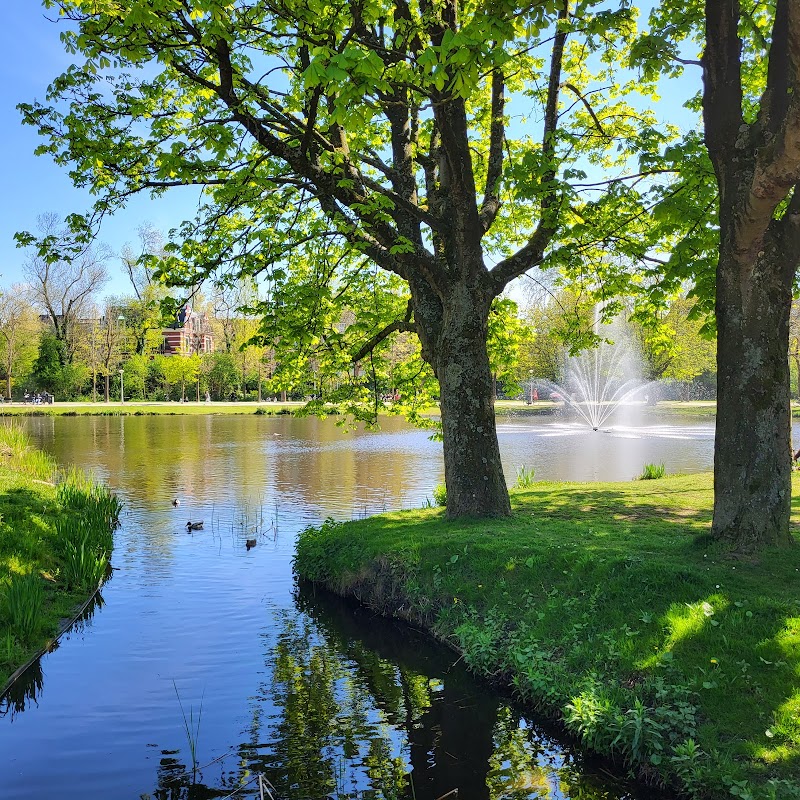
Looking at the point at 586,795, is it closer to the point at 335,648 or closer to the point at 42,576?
the point at 335,648

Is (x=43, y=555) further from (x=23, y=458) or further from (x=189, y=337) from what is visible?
(x=189, y=337)

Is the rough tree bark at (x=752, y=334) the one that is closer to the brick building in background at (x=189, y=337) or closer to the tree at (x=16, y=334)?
the tree at (x=16, y=334)

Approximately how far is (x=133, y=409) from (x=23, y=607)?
5451cm

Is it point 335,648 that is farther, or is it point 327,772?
point 335,648

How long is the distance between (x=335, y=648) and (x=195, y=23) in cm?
787

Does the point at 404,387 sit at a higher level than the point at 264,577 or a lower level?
higher

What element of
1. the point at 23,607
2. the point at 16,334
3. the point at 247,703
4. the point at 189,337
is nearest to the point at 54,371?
the point at 16,334

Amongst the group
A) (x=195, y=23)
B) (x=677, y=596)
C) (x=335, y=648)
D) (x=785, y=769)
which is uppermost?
(x=195, y=23)

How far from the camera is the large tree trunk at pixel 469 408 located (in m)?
10.4

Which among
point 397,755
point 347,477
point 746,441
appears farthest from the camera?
point 347,477

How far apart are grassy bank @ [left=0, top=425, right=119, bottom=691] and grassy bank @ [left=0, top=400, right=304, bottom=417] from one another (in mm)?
41137

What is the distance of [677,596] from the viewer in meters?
6.72

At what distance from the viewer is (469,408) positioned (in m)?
10.4

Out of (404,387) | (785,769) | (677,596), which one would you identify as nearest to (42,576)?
(404,387)
